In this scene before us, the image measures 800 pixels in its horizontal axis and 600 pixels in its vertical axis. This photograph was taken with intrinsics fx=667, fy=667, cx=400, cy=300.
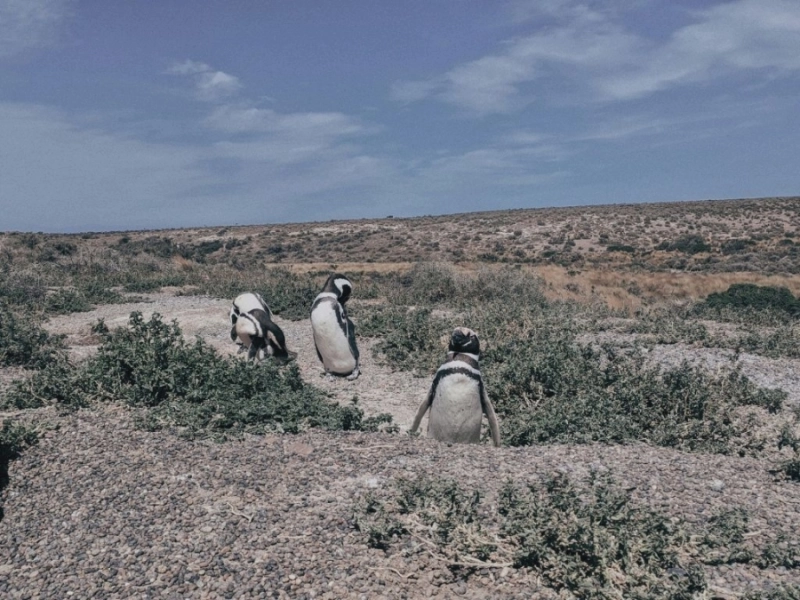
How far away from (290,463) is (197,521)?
94 centimetres

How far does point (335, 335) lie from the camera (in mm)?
8992

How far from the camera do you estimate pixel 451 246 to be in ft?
149

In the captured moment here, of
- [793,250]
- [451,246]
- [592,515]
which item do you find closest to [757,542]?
[592,515]

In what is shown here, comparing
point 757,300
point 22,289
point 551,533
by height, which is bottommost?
point 757,300

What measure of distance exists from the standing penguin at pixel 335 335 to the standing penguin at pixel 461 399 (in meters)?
3.05

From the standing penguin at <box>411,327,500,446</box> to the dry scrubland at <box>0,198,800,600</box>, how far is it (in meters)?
0.45

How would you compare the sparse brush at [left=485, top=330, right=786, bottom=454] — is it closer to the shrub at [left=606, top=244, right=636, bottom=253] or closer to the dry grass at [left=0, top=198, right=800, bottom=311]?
the dry grass at [left=0, top=198, right=800, bottom=311]

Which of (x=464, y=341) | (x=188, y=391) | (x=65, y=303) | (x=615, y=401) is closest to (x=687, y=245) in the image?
(x=65, y=303)

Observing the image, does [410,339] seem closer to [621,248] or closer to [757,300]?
[757,300]

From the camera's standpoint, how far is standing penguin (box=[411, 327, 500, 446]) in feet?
19.6

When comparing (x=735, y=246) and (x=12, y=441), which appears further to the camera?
(x=735, y=246)

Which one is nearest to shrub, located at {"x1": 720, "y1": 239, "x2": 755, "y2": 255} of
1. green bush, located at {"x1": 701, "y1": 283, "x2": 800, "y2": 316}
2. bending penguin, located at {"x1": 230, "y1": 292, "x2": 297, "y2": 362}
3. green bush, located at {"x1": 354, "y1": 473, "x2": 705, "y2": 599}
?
green bush, located at {"x1": 701, "y1": 283, "x2": 800, "y2": 316}

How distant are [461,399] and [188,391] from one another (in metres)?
2.61

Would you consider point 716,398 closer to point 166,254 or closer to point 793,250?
point 166,254
